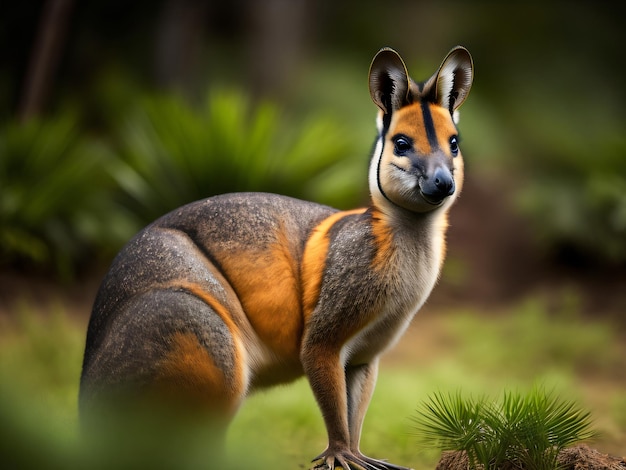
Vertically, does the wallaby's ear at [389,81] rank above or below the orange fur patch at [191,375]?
above

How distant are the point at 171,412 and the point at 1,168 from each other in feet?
21.8

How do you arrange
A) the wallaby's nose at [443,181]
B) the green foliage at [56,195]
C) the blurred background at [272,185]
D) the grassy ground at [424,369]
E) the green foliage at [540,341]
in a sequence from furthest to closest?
the green foliage at [56,195] → the green foliage at [540,341] → the blurred background at [272,185] → the grassy ground at [424,369] → the wallaby's nose at [443,181]

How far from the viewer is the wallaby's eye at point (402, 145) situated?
12.8 feet

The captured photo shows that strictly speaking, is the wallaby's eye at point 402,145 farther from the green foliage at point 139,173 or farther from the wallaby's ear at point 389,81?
the green foliage at point 139,173

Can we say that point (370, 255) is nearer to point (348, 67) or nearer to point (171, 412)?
point (171, 412)

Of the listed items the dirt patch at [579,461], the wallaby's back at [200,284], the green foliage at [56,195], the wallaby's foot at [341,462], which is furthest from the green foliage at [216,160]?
the dirt patch at [579,461]

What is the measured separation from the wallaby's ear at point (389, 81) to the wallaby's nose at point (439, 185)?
18.7 inches

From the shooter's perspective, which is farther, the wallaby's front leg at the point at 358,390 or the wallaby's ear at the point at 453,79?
the wallaby's front leg at the point at 358,390

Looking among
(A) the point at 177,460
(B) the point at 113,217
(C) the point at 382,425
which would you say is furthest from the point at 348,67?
(A) the point at 177,460

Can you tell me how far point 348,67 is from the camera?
18.3m

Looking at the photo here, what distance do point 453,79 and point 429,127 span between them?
0.36 m

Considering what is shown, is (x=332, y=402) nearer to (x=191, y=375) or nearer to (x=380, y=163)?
(x=191, y=375)

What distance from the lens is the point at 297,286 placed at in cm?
422

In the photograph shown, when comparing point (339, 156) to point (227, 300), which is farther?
point (339, 156)
